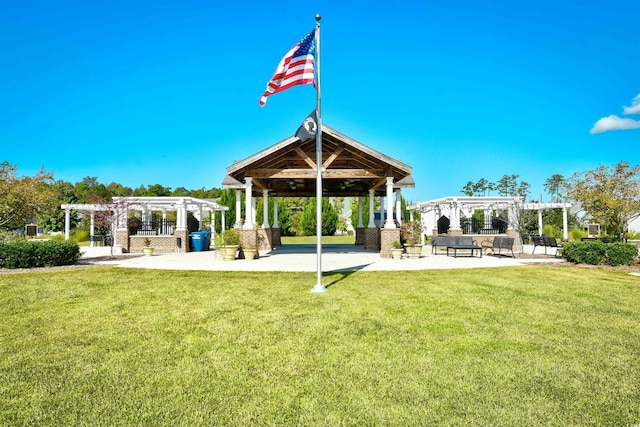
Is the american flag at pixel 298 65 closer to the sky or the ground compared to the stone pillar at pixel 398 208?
closer to the sky

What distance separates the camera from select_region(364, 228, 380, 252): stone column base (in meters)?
18.9

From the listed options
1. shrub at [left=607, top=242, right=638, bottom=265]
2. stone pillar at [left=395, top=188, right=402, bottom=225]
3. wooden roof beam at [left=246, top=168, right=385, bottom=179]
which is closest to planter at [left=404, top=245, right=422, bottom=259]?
stone pillar at [left=395, top=188, right=402, bottom=225]

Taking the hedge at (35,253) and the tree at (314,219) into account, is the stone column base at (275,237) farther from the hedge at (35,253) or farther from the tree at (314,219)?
the tree at (314,219)

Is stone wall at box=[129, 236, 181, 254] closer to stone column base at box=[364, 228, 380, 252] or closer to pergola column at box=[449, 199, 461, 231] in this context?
stone column base at box=[364, 228, 380, 252]

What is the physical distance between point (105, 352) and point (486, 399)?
3881 mm

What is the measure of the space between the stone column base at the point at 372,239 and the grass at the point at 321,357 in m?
11.2

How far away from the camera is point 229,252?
13.6 meters

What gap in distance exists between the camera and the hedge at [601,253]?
38.0 feet

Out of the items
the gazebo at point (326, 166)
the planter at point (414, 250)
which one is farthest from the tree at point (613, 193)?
the gazebo at point (326, 166)

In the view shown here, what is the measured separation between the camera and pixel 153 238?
19844 millimetres

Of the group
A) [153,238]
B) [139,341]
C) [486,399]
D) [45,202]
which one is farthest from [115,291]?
[153,238]

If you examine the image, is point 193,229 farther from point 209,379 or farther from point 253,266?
point 209,379

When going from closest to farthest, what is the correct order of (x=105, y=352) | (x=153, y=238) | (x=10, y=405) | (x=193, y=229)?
(x=10, y=405)
(x=105, y=352)
(x=153, y=238)
(x=193, y=229)

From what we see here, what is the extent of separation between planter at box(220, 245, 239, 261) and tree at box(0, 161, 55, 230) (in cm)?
702
